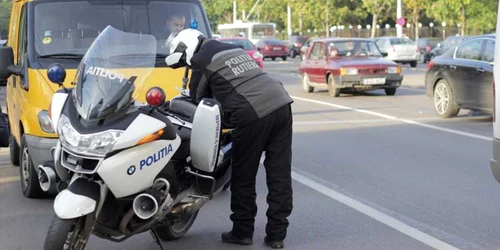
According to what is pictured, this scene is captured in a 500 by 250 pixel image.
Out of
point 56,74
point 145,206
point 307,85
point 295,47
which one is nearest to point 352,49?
point 307,85

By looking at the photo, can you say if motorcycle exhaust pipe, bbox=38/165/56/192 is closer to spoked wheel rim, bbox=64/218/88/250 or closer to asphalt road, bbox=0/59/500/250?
spoked wheel rim, bbox=64/218/88/250

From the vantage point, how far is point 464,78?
16562mm

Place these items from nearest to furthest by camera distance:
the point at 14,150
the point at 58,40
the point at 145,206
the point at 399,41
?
the point at 145,206 < the point at 58,40 < the point at 14,150 < the point at 399,41

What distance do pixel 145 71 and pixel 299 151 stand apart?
21.3 feet

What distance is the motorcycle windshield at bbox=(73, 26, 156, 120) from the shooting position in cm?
597

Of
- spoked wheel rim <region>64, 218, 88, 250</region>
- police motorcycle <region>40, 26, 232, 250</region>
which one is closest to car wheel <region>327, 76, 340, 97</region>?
police motorcycle <region>40, 26, 232, 250</region>

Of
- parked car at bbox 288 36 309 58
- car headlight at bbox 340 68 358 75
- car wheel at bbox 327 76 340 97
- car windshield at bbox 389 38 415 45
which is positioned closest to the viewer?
car headlight at bbox 340 68 358 75

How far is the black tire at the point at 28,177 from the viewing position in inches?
365

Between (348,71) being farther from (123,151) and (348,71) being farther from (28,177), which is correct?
(123,151)

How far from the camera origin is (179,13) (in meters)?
10.4

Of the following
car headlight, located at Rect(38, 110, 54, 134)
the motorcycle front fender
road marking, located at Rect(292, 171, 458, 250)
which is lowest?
road marking, located at Rect(292, 171, 458, 250)

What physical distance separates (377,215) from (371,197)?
905 millimetres

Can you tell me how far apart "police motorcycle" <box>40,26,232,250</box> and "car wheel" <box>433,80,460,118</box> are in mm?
10866

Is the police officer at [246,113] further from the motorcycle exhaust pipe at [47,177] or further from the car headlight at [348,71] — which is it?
the car headlight at [348,71]
